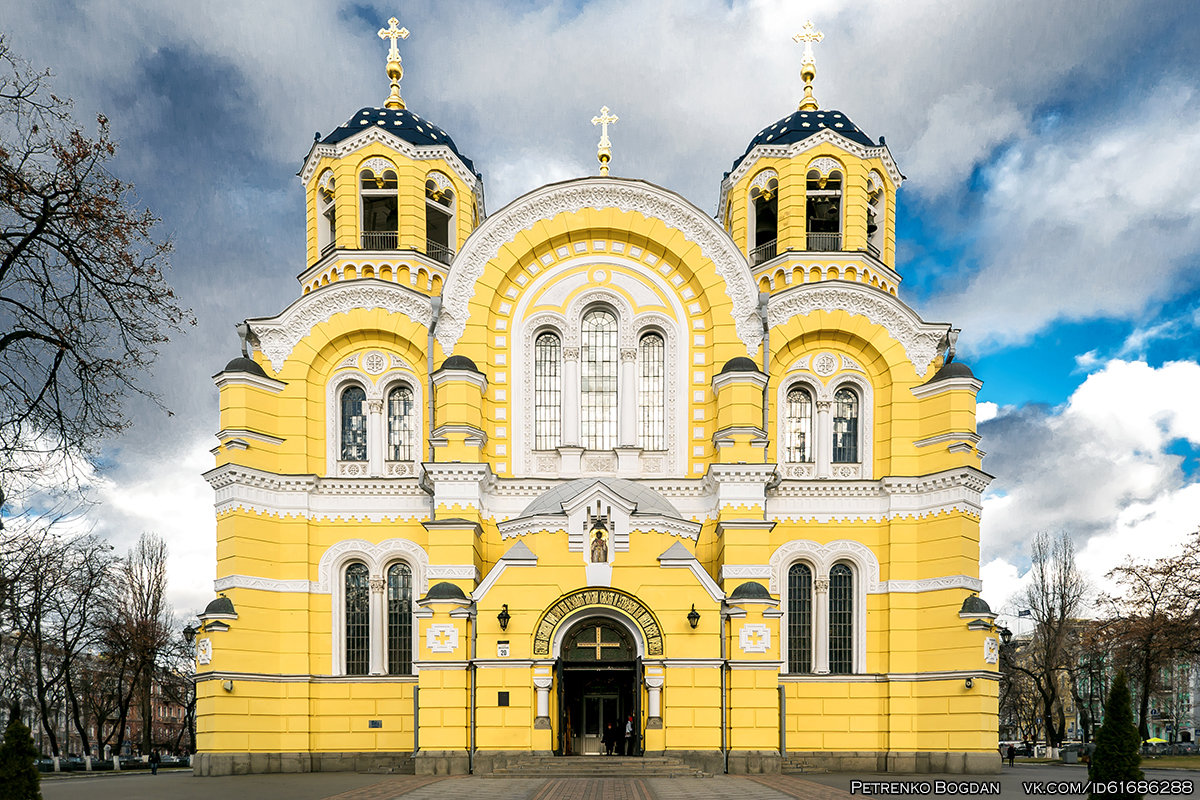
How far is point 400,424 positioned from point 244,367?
4664mm

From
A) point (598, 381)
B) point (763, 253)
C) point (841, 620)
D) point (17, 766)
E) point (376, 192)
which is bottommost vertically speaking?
point (841, 620)

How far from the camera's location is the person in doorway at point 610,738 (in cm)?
2744

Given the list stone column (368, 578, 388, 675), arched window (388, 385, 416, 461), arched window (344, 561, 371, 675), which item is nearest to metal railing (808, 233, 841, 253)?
arched window (388, 385, 416, 461)

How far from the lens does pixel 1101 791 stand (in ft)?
51.5

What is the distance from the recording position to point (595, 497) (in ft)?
86.1

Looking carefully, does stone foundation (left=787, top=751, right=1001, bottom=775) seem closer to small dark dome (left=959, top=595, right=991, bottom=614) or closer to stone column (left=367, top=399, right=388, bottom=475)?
small dark dome (left=959, top=595, right=991, bottom=614)

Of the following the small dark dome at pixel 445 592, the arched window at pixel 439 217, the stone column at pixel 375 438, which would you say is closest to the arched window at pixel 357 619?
the stone column at pixel 375 438

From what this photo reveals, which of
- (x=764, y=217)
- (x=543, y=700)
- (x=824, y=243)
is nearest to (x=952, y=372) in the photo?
(x=824, y=243)

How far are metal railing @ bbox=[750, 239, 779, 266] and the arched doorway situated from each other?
13380 millimetres

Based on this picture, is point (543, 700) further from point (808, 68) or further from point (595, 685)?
point (808, 68)

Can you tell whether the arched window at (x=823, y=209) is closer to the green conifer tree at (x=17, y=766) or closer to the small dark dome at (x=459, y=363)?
the small dark dome at (x=459, y=363)

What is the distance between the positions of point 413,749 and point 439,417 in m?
8.98

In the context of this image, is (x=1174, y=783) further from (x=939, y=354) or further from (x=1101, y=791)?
(x=939, y=354)

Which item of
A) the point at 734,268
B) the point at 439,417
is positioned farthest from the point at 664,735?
the point at 734,268
